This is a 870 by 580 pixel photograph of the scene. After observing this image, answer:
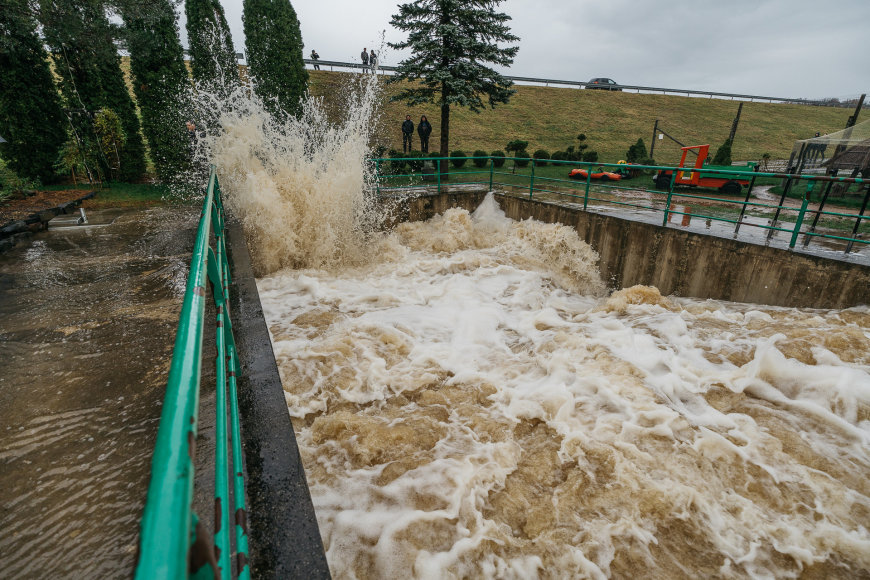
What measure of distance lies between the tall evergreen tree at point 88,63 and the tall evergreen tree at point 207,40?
2.70m

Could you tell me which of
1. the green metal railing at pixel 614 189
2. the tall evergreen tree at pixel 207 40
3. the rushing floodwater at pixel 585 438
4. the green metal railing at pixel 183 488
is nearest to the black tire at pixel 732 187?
the green metal railing at pixel 614 189

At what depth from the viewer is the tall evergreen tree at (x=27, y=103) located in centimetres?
1012

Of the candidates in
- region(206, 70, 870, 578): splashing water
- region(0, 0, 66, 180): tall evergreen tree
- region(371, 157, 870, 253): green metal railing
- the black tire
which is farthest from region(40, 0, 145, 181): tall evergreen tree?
the black tire

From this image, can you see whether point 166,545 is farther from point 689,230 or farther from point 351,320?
point 689,230

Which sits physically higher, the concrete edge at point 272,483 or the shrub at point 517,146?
the shrub at point 517,146

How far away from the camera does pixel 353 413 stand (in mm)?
3607

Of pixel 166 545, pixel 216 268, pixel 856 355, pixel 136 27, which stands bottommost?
pixel 856 355

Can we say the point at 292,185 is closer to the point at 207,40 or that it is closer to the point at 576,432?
the point at 576,432

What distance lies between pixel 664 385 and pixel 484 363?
1925 millimetres

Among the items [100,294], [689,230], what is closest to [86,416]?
[100,294]

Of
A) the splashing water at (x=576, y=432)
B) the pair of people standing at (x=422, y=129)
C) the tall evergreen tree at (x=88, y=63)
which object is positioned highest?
the tall evergreen tree at (x=88, y=63)

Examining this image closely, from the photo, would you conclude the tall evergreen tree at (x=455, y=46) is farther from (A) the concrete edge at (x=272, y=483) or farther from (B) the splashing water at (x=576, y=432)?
(A) the concrete edge at (x=272, y=483)

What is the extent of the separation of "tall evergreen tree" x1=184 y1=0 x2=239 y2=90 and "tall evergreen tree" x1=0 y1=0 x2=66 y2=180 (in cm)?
431

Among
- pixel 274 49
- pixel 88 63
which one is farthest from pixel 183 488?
pixel 274 49
